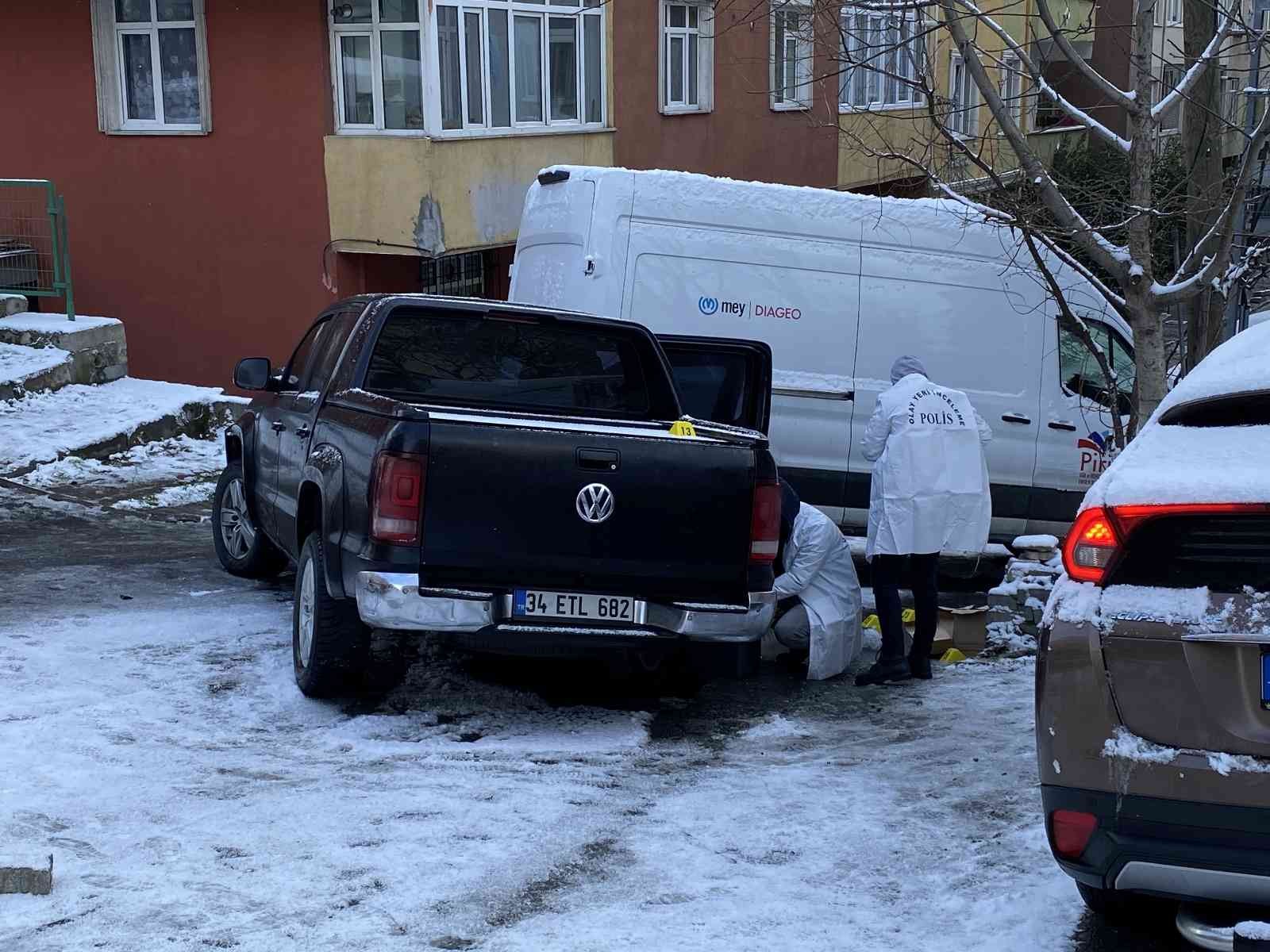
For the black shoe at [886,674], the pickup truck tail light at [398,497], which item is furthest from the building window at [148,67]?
the pickup truck tail light at [398,497]

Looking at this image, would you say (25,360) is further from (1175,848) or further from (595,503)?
(1175,848)

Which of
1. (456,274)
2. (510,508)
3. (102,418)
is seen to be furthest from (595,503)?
(456,274)

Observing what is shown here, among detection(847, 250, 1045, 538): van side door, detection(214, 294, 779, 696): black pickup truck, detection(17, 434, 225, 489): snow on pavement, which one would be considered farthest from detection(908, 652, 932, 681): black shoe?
detection(17, 434, 225, 489): snow on pavement

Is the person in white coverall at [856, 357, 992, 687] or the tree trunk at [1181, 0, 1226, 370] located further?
the tree trunk at [1181, 0, 1226, 370]

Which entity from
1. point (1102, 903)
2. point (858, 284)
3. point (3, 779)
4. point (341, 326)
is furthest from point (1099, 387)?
point (3, 779)

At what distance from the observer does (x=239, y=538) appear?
9250 millimetres

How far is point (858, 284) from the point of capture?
33.1 ft

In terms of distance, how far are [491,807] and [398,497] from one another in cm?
132

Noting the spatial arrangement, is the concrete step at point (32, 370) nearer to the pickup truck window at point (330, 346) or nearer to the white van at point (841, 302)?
the white van at point (841, 302)

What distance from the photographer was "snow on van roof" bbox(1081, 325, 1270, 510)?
144 inches

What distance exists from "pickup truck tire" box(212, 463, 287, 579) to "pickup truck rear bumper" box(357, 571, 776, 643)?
303 centimetres

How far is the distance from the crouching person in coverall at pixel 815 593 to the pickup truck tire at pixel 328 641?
2.18 metres

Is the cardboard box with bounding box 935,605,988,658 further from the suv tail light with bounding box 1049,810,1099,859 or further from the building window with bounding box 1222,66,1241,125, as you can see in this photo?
the suv tail light with bounding box 1049,810,1099,859

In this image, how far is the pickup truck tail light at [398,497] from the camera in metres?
5.95
